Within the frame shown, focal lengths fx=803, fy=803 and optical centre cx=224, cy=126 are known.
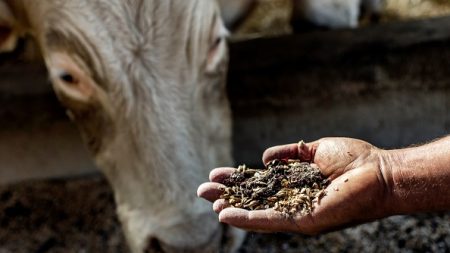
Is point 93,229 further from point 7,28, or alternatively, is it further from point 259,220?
point 259,220

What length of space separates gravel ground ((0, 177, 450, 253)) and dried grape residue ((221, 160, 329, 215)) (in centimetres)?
96

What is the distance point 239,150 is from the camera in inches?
128

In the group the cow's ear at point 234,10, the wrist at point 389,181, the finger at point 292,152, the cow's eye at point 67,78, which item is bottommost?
the cow's ear at point 234,10

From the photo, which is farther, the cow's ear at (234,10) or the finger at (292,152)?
the cow's ear at (234,10)

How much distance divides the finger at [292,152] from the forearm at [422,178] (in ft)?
0.86

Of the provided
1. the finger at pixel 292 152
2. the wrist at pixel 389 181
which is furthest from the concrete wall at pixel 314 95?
the wrist at pixel 389 181

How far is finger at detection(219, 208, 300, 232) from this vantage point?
5.37 ft

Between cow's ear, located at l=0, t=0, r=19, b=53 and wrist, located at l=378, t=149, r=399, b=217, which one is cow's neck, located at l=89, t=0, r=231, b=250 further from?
wrist, located at l=378, t=149, r=399, b=217

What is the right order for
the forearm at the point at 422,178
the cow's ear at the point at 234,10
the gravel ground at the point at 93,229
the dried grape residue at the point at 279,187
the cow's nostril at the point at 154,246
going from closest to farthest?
the forearm at the point at 422,178 → the dried grape residue at the point at 279,187 → the cow's nostril at the point at 154,246 → the gravel ground at the point at 93,229 → the cow's ear at the point at 234,10

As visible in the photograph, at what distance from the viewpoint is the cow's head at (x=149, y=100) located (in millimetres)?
2342

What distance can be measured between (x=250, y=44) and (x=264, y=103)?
0.83ft

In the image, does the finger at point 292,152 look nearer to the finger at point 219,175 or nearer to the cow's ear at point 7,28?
the finger at point 219,175

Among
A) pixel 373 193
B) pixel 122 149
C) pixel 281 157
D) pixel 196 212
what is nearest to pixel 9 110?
pixel 122 149

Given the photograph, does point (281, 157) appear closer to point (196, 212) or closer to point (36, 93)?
point (196, 212)
